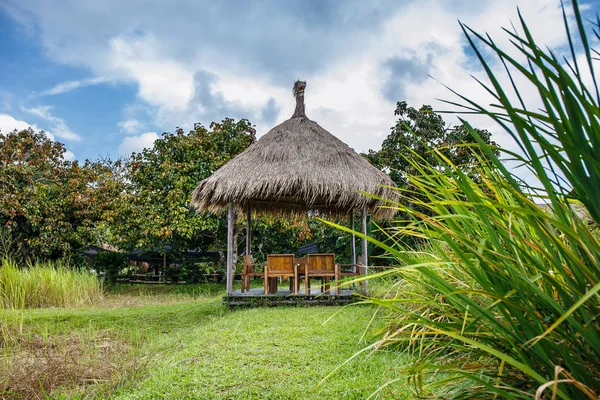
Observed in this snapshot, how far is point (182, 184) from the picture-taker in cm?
1269

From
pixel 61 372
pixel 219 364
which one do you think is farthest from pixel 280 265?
pixel 61 372

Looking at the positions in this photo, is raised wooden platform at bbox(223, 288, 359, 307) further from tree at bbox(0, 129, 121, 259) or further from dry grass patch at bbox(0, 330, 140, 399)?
tree at bbox(0, 129, 121, 259)

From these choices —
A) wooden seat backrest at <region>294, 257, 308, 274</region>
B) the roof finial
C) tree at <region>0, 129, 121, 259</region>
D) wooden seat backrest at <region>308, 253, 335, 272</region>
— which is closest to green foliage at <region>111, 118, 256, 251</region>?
tree at <region>0, 129, 121, 259</region>

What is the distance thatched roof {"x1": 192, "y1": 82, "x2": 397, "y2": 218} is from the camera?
7.59 meters

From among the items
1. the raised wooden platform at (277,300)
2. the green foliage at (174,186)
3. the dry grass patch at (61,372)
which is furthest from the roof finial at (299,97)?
the dry grass patch at (61,372)

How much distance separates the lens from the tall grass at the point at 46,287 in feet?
25.8

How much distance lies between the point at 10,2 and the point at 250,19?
376 centimetres

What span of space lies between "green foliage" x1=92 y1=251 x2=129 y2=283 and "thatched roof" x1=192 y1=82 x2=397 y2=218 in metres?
7.96

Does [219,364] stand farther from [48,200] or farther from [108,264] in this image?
[108,264]

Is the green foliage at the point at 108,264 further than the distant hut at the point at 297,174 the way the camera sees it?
Yes

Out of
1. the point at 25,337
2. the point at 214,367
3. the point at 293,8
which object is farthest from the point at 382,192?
the point at 25,337

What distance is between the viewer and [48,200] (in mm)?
12898

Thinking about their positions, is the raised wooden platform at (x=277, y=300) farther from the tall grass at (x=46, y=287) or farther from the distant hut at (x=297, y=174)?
the tall grass at (x=46, y=287)

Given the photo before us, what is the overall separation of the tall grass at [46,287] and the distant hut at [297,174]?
3196 mm
